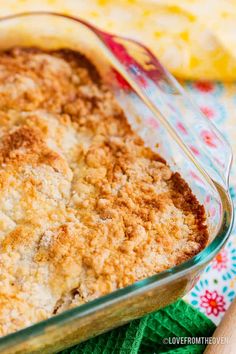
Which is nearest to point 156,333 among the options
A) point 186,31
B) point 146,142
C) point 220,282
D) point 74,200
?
point 220,282

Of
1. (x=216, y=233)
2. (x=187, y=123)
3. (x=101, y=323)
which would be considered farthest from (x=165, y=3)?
(x=101, y=323)

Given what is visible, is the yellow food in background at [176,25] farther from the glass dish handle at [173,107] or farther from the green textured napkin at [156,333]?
the green textured napkin at [156,333]

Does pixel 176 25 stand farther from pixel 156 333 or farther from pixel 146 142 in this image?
pixel 156 333

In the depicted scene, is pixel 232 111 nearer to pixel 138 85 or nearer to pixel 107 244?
pixel 138 85

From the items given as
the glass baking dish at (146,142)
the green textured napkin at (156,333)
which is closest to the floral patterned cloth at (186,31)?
the glass baking dish at (146,142)

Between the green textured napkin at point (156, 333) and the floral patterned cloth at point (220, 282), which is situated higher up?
the green textured napkin at point (156, 333)

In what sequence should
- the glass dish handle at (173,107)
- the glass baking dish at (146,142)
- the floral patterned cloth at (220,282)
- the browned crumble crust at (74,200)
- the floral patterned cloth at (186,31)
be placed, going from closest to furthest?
1. the glass baking dish at (146,142)
2. the browned crumble crust at (74,200)
3. the glass dish handle at (173,107)
4. the floral patterned cloth at (220,282)
5. the floral patterned cloth at (186,31)
